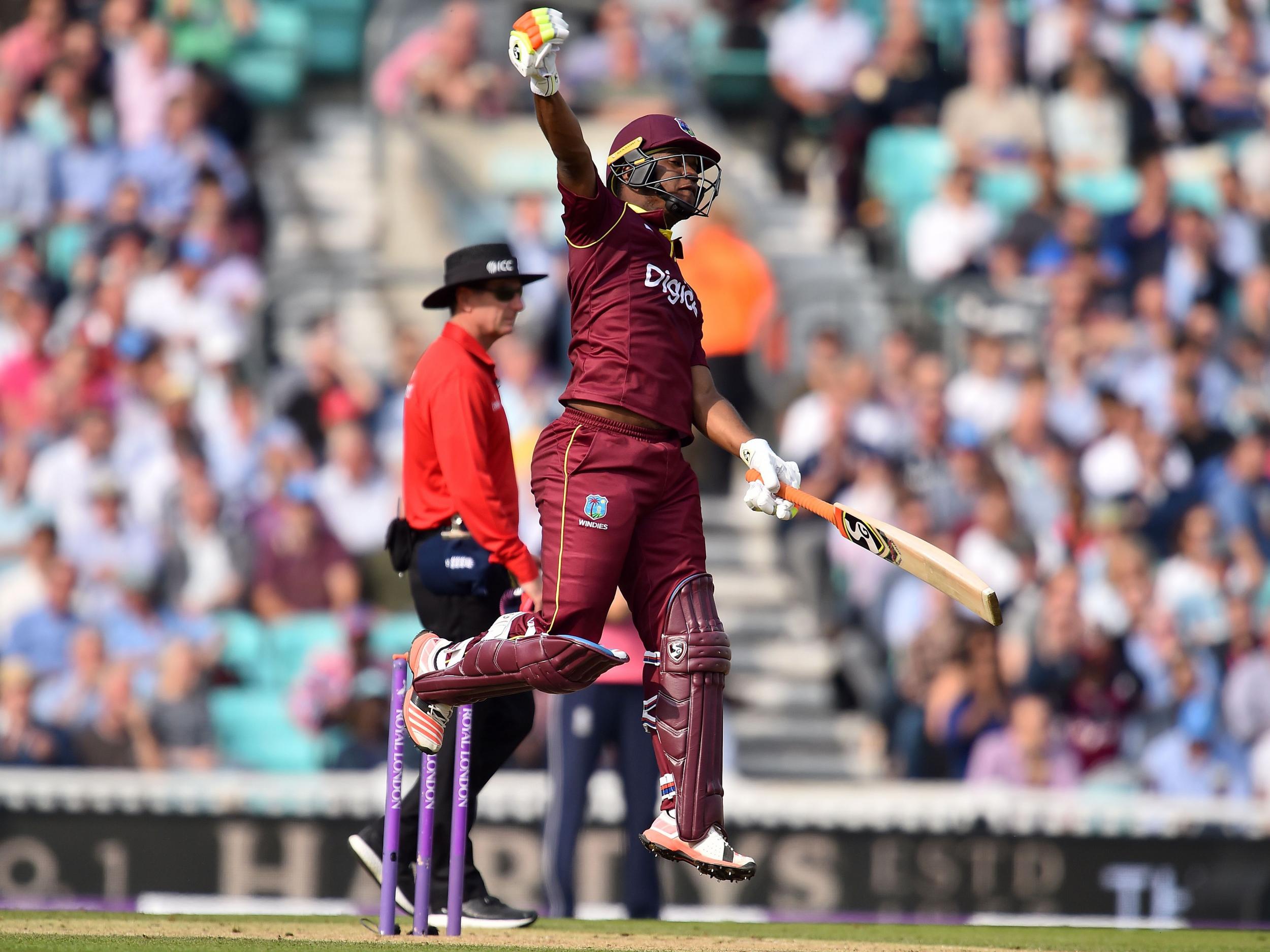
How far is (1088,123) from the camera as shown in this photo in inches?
521

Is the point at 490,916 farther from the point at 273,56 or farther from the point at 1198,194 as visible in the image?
the point at 1198,194

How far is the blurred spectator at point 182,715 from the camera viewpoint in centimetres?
998

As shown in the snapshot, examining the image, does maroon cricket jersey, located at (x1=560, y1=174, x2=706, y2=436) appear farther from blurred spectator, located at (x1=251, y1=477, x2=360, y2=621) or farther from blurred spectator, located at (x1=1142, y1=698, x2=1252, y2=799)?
blurred spectator, located at (x1=1142, y1=698, x2=1252, y2=799)

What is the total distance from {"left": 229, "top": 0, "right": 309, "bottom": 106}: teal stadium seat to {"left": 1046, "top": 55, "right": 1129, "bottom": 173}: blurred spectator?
5451 mm

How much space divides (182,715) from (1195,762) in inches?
221

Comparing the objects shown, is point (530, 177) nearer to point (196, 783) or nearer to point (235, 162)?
point (235, 162)

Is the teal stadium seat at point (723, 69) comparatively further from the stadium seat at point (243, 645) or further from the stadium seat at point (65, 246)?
the stadium seat at point (243, 645)

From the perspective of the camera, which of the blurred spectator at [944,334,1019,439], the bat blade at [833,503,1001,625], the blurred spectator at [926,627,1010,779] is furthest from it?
the blurred spectator at [944,334,1019,439]

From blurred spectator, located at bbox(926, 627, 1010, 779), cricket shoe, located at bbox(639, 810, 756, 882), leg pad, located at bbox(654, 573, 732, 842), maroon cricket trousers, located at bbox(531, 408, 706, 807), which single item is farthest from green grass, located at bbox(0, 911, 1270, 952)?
blurred spectator, located at bbox(926, 627, 1010, 779)

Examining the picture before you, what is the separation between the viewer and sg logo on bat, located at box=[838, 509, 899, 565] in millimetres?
5230

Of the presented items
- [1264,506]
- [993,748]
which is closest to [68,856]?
[993,748]

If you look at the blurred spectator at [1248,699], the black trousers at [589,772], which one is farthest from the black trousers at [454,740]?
the blurred spectator at [1248,699]

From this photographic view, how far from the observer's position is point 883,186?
13.0 meters

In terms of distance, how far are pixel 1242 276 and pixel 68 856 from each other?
847 centimetres
